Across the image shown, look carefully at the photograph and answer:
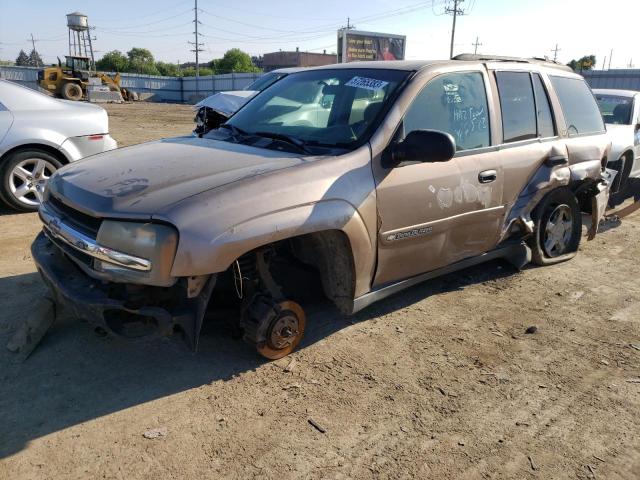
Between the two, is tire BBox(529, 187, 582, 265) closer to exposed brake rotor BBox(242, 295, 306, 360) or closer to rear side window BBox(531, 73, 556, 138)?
rear side window BBox(531, 73, 556, 138)

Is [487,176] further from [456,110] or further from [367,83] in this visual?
[367,83]

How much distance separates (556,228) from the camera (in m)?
5.05

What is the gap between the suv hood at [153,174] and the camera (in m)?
2.67

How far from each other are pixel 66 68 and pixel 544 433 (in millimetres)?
37379

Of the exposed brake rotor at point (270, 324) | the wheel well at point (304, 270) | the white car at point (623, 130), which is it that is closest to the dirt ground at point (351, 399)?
the exposed brake rotor at point (270, 324)

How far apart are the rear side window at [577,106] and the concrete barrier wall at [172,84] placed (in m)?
40.4

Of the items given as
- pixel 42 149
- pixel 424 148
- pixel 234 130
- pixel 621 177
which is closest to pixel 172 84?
pixel 42 149

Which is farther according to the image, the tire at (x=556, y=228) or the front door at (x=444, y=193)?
the tire at (x=556, y=228)

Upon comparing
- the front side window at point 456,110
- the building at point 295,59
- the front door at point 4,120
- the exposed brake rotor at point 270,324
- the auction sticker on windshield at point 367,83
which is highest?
the building at point 295,59

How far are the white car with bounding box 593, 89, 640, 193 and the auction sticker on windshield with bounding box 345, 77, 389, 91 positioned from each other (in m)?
4.81

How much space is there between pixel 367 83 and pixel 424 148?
81cm

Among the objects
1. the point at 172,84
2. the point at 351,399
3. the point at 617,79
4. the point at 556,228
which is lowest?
the point at 351,399

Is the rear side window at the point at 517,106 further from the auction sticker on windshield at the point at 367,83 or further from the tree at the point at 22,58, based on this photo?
the tree at the point at 22,58

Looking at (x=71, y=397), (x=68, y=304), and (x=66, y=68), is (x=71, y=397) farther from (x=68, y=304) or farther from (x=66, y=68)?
(x=66, y=68)
